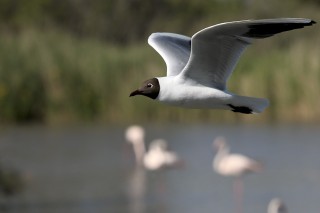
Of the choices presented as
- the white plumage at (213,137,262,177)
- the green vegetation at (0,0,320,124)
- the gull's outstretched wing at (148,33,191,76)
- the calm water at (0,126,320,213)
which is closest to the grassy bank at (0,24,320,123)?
the green vegetation at (0,0,320,124)

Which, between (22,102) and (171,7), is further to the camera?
(171,7)

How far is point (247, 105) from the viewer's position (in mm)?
7156

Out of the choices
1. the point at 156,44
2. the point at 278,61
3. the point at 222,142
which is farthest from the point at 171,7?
the point at 156,44

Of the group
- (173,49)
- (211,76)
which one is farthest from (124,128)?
(211,76)

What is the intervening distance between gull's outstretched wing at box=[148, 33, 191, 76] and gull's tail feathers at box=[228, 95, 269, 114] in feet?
2.33

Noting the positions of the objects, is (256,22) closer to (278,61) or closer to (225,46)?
(225,46)

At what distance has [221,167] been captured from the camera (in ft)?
46.5

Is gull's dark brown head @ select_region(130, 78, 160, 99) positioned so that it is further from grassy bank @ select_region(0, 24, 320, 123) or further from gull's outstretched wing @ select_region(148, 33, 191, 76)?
grassy bank @ select_region(0, 24, 320, 123)

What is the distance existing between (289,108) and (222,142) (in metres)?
4.45

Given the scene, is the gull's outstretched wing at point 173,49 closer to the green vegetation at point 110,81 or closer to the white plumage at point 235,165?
the white plumage at point 235,165

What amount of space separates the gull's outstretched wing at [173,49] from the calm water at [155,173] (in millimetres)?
4442

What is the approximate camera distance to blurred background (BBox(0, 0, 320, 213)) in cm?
1384

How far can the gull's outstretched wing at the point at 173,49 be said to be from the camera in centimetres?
788

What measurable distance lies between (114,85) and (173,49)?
39.3ft
